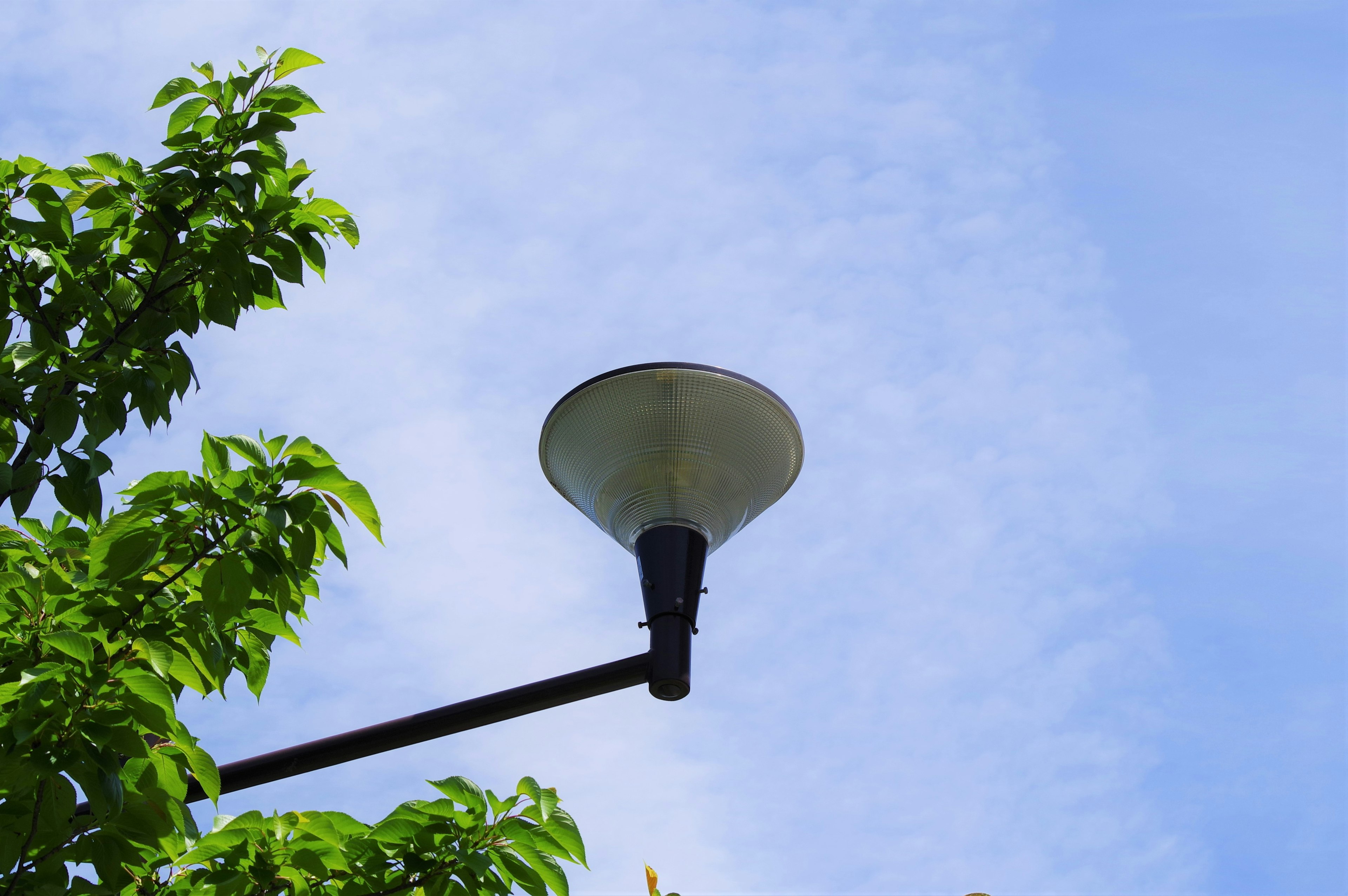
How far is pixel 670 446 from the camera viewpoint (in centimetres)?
359

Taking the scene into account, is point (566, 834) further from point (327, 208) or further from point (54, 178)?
point (54, 178)

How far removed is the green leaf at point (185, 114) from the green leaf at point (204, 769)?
174 centimetres

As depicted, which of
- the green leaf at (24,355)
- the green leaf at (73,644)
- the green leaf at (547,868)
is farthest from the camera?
the green leaf at (24,355)

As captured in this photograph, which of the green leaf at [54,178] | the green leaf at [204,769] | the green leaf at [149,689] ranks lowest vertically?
the green leaf at [204,769]

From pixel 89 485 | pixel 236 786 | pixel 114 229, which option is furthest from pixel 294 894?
pixel 114 229

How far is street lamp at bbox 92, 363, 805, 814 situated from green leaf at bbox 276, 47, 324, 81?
4.29ft

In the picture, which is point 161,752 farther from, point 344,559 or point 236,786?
point 344,559

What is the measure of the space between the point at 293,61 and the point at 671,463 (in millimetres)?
1700

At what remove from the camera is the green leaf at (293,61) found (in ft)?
10.1

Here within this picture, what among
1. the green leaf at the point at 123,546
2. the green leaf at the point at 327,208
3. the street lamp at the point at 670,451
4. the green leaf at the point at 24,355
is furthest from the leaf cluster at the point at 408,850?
the green leaf at the point at 327,208

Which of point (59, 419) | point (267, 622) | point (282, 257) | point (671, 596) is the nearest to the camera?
point (267, 622)

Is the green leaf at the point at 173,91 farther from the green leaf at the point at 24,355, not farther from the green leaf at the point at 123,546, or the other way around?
the green leaf at the point at 123,546

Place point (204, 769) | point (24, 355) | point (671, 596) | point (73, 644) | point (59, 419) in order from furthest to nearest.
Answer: point (671, 596) → point (24, 355) → point (59, 419) → point (204, 769) → point (73, 644)

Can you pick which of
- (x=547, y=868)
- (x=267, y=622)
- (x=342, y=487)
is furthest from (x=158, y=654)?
(x=547, y=868)
